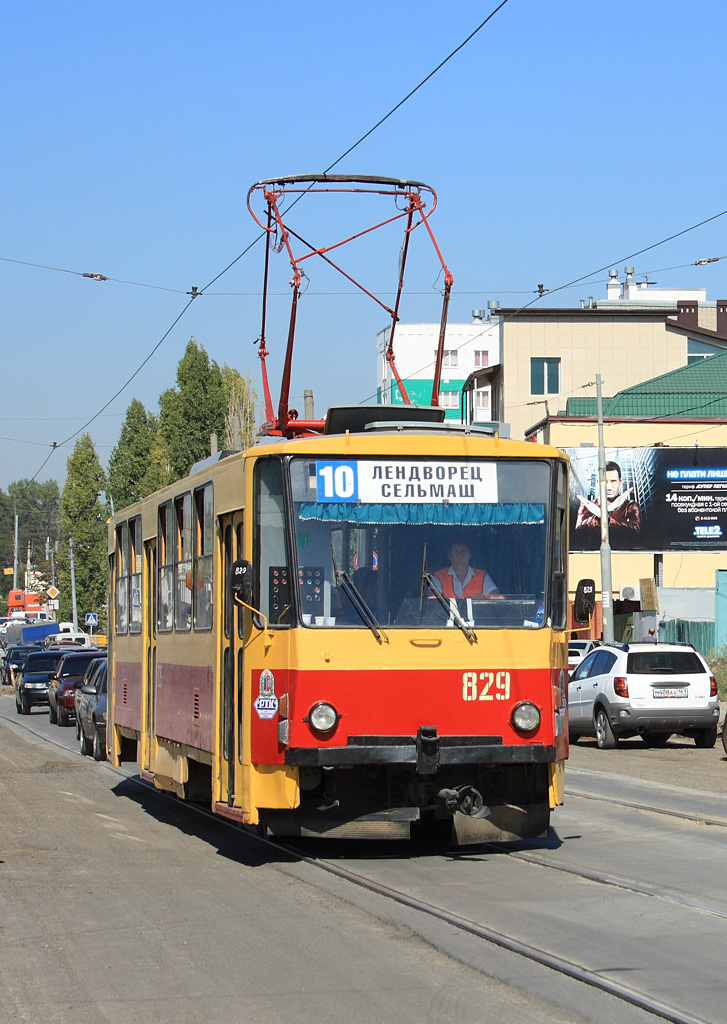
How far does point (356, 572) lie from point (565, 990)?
13.6 feet

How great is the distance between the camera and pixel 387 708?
991cm

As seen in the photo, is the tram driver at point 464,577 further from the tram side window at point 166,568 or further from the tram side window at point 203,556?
the tram side window at point 166,568

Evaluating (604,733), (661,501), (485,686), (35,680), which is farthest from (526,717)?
(661,501)

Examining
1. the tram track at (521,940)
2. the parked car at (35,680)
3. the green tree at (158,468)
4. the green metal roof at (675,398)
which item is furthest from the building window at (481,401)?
the tram track at (521,940)

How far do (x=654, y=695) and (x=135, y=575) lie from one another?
10545 mm

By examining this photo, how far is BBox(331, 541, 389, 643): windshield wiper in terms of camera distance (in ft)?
32.9

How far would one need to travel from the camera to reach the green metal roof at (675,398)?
6009cm

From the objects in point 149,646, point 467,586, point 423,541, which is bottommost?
point 149,646

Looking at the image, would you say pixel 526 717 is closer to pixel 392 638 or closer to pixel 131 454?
pixel 392 638

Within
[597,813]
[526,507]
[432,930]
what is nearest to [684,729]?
[597,813]

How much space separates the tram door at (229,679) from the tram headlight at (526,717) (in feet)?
6.58

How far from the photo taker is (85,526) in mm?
92500

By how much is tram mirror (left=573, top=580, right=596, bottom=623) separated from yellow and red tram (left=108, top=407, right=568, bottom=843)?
0.53m

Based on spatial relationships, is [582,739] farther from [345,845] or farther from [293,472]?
[293,472]
